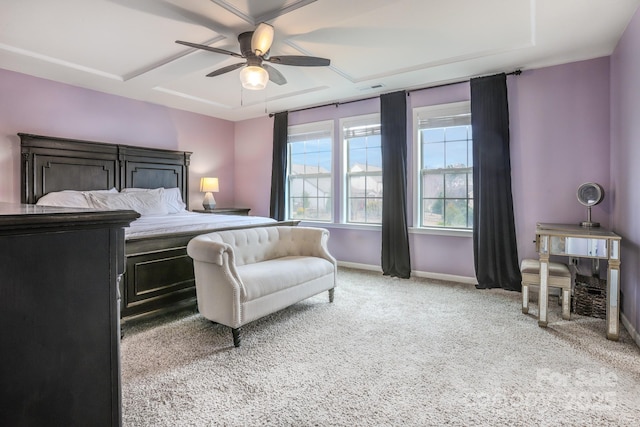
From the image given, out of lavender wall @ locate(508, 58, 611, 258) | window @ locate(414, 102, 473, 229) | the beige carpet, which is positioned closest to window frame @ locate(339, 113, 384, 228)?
window @ locate(414, 102, 473, 229)

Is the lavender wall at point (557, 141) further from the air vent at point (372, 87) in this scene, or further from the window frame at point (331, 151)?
the window frame at point (331, 151)

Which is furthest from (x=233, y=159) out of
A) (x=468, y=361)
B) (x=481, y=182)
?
(x=468, y=361)

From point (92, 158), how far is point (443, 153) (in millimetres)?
4551

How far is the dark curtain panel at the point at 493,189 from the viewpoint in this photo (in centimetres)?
378

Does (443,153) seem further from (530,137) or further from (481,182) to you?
(530,137)

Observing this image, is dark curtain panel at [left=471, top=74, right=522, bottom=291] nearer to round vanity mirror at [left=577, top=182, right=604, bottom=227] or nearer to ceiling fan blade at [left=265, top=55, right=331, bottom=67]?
round vanity mirror at [left=577, top=182, right=604, bottom=227]

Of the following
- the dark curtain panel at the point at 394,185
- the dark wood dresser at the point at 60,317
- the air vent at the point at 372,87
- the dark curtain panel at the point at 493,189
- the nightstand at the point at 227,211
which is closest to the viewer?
the dark wood dresser at the point at 60,317

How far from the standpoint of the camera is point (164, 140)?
17.2 ft

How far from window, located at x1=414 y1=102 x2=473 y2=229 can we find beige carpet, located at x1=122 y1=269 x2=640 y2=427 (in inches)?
59.6

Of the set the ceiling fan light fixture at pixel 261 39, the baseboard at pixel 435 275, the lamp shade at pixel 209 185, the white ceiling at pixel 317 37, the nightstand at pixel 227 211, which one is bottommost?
the baseboard at pixel 435 275

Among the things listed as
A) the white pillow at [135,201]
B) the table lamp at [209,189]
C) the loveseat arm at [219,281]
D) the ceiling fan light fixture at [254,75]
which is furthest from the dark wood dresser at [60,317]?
the table lamp at [209,189]

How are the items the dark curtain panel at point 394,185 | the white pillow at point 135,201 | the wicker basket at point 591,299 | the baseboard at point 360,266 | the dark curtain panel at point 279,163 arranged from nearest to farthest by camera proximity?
1. the wicker basket at point 591,299
2. the white pillow at point 135,201
3. the dark curtain panel at point 394,185
4. the baseboard at point 360,266
5. the dark curtain panel at point 279,163

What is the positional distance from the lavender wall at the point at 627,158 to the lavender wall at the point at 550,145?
16 centimetres

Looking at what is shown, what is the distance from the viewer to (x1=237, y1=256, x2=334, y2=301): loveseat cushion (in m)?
2.54
